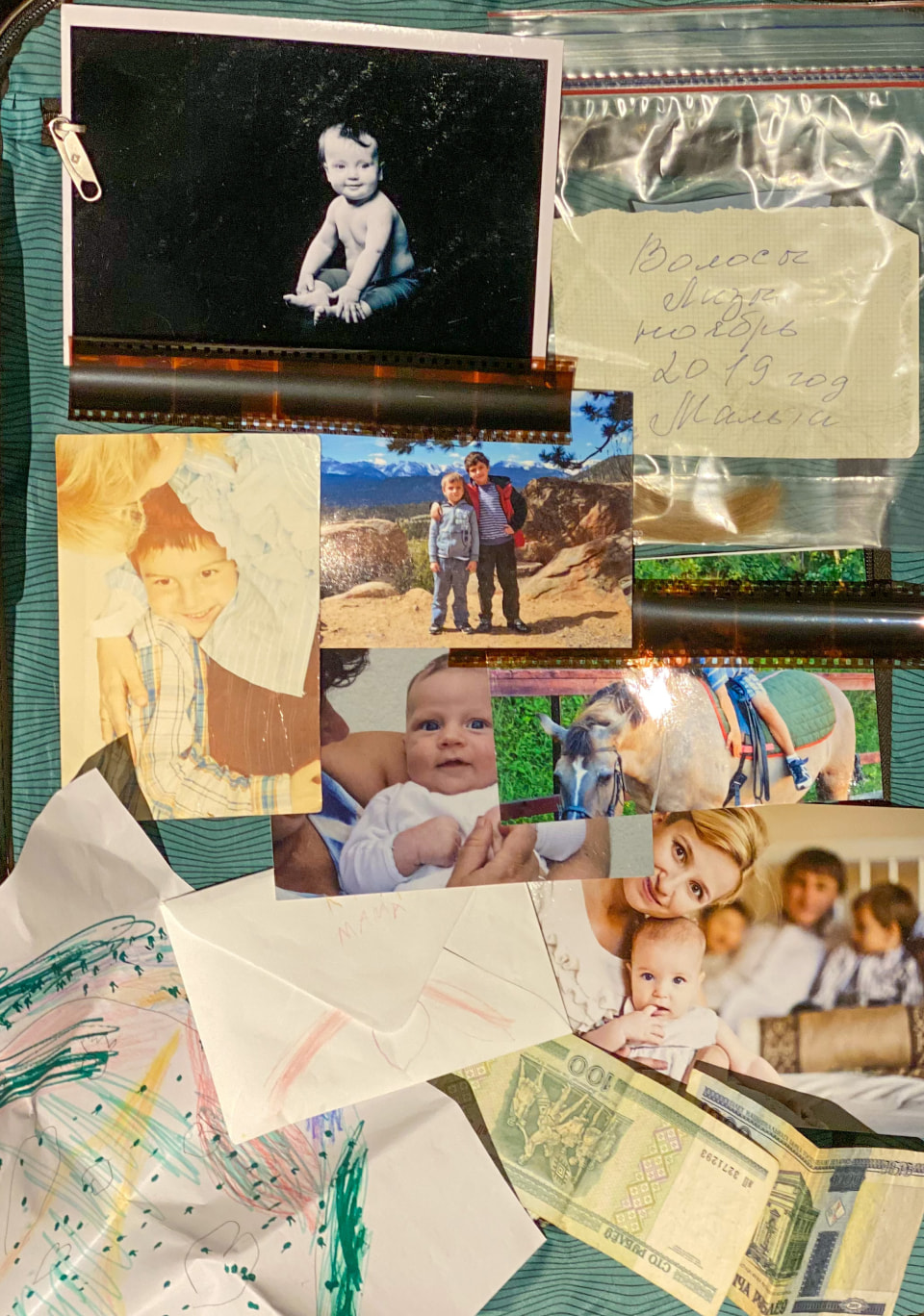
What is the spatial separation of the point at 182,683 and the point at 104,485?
0.12 meters

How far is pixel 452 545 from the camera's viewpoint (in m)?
0.55

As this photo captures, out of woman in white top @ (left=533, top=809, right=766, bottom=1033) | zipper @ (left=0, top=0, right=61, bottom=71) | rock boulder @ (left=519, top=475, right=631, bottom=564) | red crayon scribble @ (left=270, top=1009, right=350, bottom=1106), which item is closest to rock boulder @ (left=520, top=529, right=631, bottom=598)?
rock boulder @ (left=519, top=475, right=631, bottom=564)

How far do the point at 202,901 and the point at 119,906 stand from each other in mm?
46

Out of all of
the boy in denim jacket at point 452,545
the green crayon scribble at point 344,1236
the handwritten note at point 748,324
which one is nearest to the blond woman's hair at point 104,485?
the boy in denim jacket at point 452,545

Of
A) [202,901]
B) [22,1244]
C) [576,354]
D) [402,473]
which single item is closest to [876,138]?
[576,354]

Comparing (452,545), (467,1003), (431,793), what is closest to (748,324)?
(452,545)

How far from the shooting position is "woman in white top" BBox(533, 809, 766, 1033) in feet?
1.86

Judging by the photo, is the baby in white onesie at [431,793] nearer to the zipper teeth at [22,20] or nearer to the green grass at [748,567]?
the green grass at [748,567]

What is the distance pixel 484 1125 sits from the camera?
1.84 feet

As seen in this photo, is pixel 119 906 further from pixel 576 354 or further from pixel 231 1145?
pixel 576 354

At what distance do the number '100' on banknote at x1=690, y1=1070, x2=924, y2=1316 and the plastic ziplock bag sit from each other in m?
0.35

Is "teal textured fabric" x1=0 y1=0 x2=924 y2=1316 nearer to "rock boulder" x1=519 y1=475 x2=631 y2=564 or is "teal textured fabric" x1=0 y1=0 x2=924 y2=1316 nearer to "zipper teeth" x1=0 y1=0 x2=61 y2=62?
"zipper teeth" x1=0 y1=0 x2=61 y2=62

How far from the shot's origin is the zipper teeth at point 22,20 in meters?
0.51

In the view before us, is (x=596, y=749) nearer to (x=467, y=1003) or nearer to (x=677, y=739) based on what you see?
(x=677, y=739)
